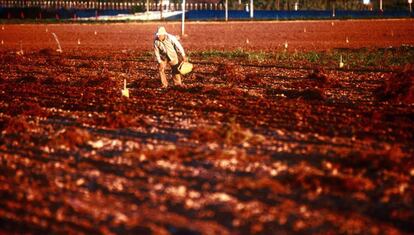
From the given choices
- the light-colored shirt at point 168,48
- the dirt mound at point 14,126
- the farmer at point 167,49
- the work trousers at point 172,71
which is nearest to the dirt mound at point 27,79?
the work trousers at point 172,71

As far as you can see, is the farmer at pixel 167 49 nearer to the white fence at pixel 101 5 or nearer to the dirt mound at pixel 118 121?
the dirt mound at pixel 118 121

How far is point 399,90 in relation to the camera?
12.2 m

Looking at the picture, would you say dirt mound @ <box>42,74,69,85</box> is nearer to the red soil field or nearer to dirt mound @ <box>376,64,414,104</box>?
the red soil field

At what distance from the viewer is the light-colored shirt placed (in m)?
13.4

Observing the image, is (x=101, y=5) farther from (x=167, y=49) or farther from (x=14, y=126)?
(x=14, y=126)

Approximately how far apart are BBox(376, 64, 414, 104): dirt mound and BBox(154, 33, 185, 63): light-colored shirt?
4.31 metres

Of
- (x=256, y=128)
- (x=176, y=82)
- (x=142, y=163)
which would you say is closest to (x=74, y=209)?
(x=142, y=163)

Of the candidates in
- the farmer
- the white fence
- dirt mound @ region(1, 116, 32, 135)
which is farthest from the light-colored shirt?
the white fence

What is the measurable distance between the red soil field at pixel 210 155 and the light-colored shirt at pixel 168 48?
2.70 feet

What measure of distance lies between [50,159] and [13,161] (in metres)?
0.50

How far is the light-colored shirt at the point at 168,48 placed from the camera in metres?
13.4

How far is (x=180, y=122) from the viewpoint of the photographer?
10531mm

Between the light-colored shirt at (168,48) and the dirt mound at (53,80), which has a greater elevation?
the light-colored shirt at (168,48)

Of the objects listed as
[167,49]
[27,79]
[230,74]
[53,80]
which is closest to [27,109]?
[167,49]
